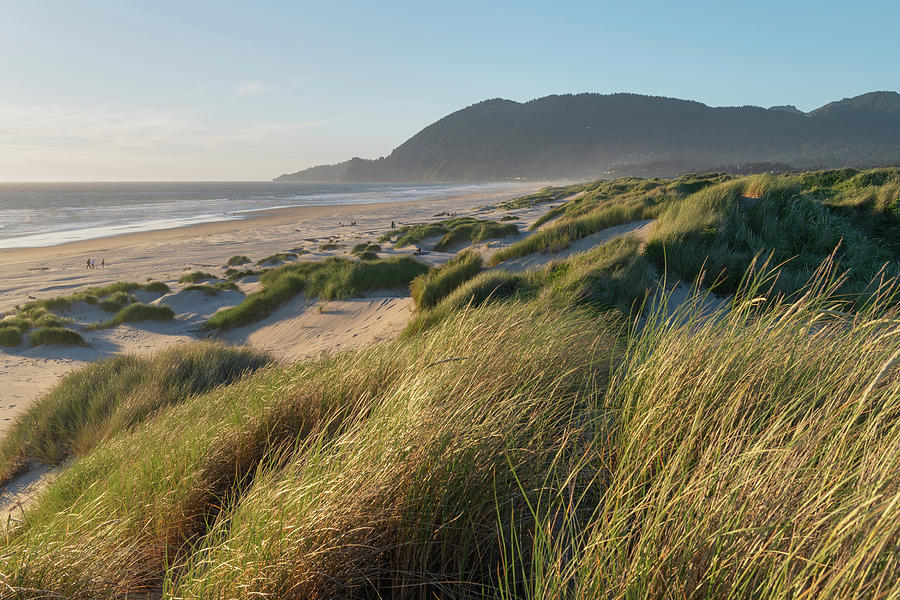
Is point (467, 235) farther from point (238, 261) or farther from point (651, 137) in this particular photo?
point (651, 137)

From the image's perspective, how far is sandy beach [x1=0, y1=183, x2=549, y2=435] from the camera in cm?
776

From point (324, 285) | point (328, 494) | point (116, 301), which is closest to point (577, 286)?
point (328, 494)

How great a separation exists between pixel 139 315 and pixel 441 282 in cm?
751

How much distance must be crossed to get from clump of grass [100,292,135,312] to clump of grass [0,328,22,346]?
2.75 m

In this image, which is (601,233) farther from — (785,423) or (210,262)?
(210,262)

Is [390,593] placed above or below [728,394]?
below

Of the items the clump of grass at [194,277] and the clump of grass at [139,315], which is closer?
the clump of grass at [139,315]

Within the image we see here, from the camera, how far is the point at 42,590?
169cm

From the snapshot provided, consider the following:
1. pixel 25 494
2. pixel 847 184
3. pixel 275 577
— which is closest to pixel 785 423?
pixel 275 577

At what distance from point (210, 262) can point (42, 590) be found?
20538 millimetres

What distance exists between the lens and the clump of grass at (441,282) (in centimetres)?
764

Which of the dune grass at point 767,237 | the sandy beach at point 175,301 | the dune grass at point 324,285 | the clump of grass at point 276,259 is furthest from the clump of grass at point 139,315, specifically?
the dune grass at point 767,237

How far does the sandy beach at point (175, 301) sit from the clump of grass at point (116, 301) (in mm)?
254

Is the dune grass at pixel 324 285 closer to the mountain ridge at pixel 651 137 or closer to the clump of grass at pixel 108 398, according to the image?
the clump of grass at pixel 108 398
